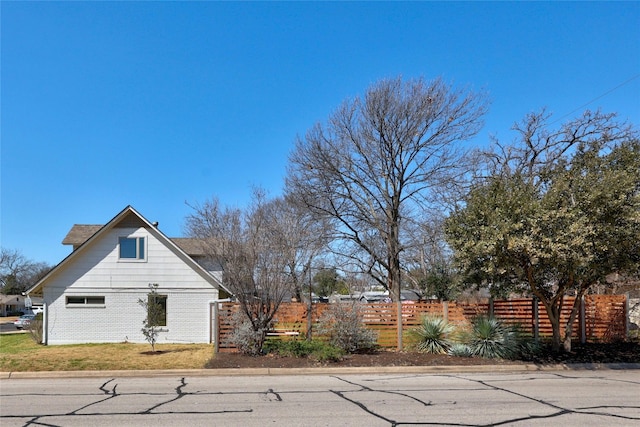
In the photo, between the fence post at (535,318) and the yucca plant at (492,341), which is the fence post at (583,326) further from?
the yucca plant at (492,341)

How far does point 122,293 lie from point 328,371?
11.4m

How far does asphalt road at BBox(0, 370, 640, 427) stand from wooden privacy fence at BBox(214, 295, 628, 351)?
4235 millimetres

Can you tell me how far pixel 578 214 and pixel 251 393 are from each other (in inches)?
348

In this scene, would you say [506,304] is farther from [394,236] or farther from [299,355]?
[299,355]

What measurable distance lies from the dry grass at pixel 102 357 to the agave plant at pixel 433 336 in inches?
265

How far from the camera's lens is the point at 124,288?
21.2 meters

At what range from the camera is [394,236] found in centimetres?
2228

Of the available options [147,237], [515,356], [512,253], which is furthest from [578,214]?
[147,237]

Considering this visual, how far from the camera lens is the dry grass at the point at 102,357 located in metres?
14.0

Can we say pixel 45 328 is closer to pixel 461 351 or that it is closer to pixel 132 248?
pixel 132 248

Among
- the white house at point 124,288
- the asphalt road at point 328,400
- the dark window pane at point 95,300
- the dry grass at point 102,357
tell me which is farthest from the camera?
the dark window pane at point 95,300

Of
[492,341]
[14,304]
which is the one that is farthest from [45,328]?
[14,304]

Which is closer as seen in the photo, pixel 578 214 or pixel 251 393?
pixel 251 393

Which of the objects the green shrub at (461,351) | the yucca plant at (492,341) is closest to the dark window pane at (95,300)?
the green shrub at (461,351)
